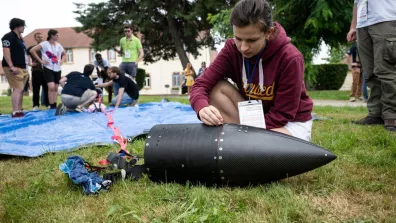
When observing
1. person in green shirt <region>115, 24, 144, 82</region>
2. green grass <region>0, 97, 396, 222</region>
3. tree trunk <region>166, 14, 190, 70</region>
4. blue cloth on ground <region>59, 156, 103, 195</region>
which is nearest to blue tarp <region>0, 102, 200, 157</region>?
green grass <region>0, 97, 396, 222</region>

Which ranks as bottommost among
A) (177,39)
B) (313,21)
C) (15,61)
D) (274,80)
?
(274,80)

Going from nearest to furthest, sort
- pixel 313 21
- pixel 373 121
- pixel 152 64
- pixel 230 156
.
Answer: pixel 230 156, pixel 373 121, pixel 313 21, pixel 152 64

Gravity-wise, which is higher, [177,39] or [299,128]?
[177,39]

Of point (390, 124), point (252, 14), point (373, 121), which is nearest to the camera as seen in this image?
point (252, 14)

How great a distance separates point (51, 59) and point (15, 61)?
1.13 meters

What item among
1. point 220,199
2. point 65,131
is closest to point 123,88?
point 65,131

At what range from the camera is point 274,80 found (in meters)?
2.46

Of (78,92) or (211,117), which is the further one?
(78,92)

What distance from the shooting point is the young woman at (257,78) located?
2223 millimetres

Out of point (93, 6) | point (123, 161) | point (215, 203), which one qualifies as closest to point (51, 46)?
point (123, 161)

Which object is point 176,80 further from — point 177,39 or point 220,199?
point 220,199

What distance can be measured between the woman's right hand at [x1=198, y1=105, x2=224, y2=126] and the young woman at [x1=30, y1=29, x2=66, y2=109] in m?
6.33

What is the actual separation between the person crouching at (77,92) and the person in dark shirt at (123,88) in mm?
701

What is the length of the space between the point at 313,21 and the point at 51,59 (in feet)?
Answer: 25.8
